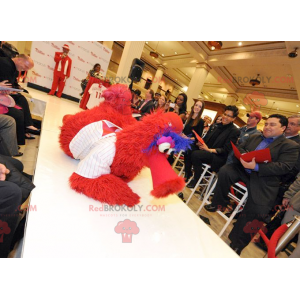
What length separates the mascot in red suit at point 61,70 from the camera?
423 centimetres

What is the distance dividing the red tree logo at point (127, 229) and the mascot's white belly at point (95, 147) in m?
0.28

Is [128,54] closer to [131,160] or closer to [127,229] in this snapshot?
[131,160]

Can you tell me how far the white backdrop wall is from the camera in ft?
14.0

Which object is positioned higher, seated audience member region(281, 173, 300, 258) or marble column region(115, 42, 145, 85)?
marble column region(115, 42, 145, 85)

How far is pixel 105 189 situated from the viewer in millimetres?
824

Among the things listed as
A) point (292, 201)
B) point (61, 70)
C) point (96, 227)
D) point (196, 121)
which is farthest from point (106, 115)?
point (61, 70)

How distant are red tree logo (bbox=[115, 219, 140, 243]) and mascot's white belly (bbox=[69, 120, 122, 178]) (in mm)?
277

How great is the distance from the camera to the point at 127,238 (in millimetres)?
702

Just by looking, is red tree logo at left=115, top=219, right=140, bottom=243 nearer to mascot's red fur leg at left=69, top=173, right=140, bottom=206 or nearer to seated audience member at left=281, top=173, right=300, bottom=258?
mascot's red fur leg at left=69, top=173, right=140, bottom=206

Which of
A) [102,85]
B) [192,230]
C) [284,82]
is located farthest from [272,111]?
[192,230]

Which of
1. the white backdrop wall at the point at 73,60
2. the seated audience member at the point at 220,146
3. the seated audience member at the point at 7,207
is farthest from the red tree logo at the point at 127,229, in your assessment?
the white backdrop wall at the point at 73,60

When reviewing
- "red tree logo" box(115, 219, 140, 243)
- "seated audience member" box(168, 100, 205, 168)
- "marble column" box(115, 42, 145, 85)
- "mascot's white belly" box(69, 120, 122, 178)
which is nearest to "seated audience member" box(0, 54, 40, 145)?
"mascot's white belly" box(69, 120, 122, 178)

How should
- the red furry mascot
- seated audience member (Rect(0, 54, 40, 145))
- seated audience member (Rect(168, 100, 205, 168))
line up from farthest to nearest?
seated audience member (Rect(168, 100, 205, 168)) < seated audience member (Rect(0, 54, 40, 145)) < the red furry mascot
